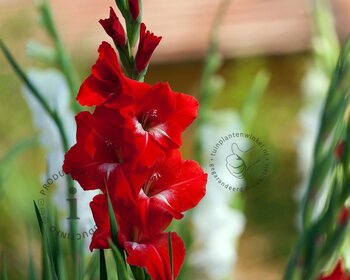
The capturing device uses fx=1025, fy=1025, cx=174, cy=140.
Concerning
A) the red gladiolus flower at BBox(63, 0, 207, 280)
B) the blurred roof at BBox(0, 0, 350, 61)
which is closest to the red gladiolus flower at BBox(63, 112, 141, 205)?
the red gladiolus flower at BBox(63, 0, 207, 280)

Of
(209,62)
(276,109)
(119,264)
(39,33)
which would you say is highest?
(39,33)

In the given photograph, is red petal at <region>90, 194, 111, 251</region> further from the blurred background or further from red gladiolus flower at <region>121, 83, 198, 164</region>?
the blurred background

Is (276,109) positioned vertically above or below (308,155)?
above

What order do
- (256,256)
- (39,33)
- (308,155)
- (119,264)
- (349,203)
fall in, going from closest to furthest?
(119,264), (349,203), (308,155), (256,256), (39,33)

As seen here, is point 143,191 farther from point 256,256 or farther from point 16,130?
point 256,256

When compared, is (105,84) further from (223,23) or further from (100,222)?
(223,23)

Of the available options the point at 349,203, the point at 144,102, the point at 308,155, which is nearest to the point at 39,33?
the point at 308,155

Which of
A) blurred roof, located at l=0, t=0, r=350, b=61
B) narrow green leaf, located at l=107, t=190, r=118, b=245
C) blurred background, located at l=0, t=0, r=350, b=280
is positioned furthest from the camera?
blurred roof, located at l=0, t=0, r=350, b=61
